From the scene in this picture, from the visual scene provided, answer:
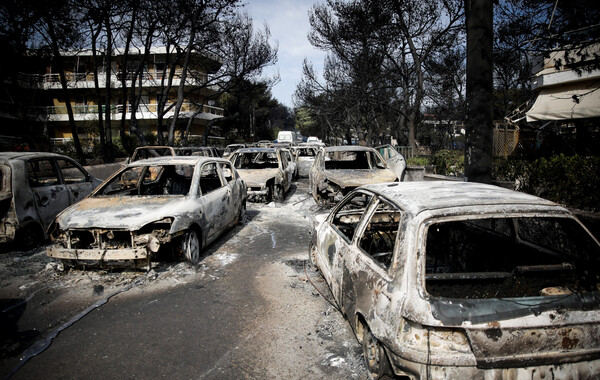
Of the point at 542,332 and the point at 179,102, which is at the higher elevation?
the point at 179,102

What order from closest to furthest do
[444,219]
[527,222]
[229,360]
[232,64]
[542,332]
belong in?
1. [542,332]
2. [444,219]
3. [229,360]
4. [527,222]
5. [232,64]

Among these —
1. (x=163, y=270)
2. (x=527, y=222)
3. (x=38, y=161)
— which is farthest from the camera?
(x=38, y=161)

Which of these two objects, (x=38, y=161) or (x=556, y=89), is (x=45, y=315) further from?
(x=556, y=89)

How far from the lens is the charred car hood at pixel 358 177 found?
330 inches

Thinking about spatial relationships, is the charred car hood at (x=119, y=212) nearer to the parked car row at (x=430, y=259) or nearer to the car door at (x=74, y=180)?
the parked car row at (x=430, y=259)

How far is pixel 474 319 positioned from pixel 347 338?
155 cm

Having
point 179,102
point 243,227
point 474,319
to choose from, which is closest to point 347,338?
point 474,319

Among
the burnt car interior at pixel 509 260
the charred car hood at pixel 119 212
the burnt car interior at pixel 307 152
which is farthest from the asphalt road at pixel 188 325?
the burnt car interior at pixel 307 152

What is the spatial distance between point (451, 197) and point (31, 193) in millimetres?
6470

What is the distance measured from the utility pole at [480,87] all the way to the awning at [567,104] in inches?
262

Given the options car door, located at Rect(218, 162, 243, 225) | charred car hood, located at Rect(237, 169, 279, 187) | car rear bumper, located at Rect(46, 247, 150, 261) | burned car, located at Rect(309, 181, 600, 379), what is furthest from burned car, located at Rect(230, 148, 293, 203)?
burned car, located at Rect(309, 181, 600, 379)

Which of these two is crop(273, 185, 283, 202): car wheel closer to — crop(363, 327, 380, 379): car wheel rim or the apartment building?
crop(363, 327, 380, 379): car wheel rim

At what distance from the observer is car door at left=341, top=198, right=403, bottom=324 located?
245cm

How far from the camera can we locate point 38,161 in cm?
632
